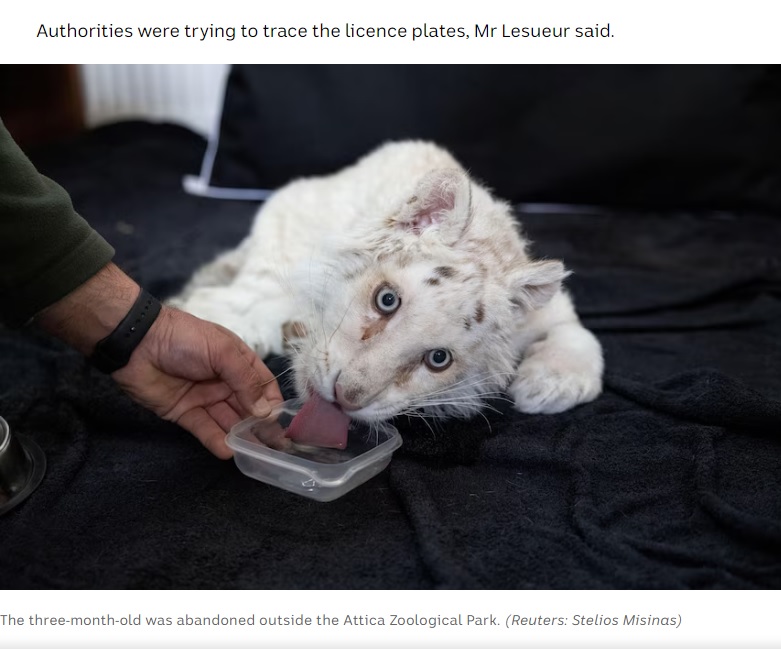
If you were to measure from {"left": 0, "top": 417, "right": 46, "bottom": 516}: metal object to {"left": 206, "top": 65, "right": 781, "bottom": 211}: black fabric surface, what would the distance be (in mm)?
2335

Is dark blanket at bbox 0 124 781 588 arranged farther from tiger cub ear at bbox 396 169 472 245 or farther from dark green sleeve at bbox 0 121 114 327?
tiger cub ear at bbox 396 169 472 245

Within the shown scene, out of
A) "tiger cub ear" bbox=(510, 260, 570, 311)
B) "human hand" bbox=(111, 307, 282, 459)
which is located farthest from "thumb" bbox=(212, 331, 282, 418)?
"tiger cub ear" bbox=(510, 260, 570, 311)

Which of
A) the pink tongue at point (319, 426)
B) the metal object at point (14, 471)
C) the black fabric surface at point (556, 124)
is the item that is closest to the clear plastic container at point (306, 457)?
the pink tongue at point (319, 426)

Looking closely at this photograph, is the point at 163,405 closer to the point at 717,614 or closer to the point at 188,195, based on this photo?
the point at 717,614

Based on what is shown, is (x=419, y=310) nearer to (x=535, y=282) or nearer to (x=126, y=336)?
(x=535, y=282)

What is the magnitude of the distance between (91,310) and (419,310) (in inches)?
32.3

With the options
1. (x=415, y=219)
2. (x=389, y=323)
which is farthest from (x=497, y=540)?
(x=415, y=219)

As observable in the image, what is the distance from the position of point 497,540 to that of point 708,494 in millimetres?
522

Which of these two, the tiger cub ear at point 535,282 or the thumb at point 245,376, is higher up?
the tiger cub ear at point 535,282

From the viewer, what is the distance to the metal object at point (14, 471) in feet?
5.55

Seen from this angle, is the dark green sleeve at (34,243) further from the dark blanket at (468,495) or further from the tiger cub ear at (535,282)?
the tiger cub ear at (535,282)

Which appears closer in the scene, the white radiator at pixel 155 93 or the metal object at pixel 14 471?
the metal object at pixel 14 471

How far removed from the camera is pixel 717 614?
1.44 meters

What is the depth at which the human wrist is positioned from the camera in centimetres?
177
